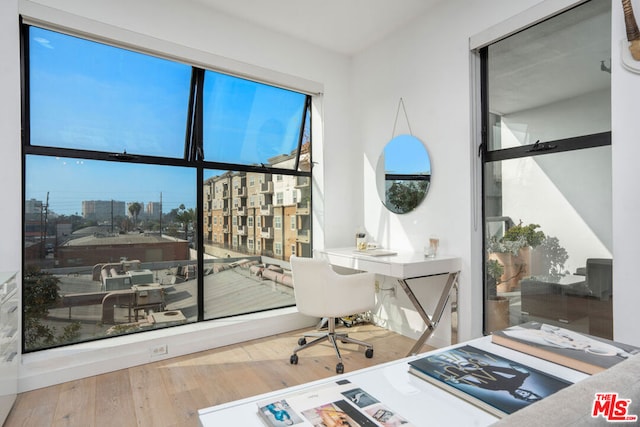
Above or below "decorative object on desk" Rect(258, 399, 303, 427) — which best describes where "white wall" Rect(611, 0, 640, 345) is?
above

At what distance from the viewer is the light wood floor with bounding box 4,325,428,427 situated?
2021 millimetres

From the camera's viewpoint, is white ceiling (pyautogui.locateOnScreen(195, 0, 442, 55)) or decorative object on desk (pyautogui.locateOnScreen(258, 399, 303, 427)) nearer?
decorative object on desk (pyautogui.locateOnScreen(258, 399, 303, 427))

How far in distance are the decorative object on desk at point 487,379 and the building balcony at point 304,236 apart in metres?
A: 2.91

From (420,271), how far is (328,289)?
0.73m

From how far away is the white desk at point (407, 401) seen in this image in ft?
2.39

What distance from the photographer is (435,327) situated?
295cm

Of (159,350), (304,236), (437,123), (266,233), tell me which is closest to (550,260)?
(437,123)

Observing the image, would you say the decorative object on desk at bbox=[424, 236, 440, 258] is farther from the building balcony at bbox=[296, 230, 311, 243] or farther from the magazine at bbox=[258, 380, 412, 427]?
the magazine at bbox=[258, 380, 412, 427]

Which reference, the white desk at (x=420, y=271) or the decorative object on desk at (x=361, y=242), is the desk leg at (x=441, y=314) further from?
the decorative object on desk at (x=361, y=242)

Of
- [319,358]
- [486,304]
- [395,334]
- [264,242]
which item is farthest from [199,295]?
[486,304]

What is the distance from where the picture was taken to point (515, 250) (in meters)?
2.69

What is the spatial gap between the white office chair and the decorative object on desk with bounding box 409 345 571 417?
66.8 inches

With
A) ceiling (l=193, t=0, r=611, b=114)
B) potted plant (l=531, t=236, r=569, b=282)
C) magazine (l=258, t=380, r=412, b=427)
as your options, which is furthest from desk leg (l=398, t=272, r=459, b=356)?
magazine (l=258, t=380, r=412, b=427)

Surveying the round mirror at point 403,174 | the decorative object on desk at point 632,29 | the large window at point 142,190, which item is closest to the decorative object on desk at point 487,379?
the decorative object on desk at point 632,29
